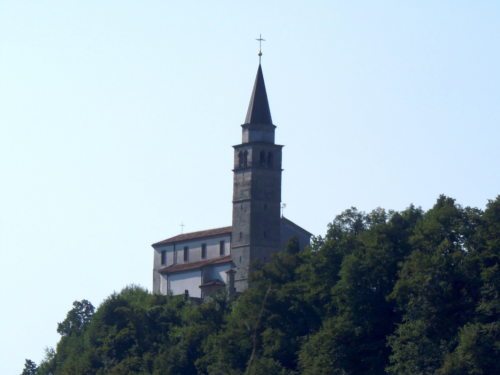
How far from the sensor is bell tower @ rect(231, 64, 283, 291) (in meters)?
126

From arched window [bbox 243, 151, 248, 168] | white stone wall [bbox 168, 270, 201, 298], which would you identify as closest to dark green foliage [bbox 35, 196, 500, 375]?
arched window [bbox 243, 151, 248, 168]

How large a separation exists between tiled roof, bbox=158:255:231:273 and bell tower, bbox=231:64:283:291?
1.81 meters

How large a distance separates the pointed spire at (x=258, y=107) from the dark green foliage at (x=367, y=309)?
85.9 feet

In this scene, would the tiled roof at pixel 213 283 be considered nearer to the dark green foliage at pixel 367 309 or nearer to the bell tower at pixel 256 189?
the bell tower at pixel 256 189

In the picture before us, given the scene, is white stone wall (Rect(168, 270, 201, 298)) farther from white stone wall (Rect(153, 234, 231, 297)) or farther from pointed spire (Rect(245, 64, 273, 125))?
pointed spire (Rect(245, 64, 273, 125))

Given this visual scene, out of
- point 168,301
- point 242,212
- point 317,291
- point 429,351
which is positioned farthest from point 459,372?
point 242,212

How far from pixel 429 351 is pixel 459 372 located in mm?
2429

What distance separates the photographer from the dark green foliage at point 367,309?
262ft

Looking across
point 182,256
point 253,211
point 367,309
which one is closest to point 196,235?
point 182,256

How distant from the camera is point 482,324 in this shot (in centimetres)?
7925

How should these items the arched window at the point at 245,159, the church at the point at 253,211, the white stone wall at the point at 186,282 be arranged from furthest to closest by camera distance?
the white stone wall at the point at 186,282
the arched window at the point at 245,159
the church at the point at 253,211

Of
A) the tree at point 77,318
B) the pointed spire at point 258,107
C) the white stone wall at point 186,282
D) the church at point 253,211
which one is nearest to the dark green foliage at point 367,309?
the church at point 253,211

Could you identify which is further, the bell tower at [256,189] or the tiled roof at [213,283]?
the tiled roof at [213,283]

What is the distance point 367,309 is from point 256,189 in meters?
41.3
